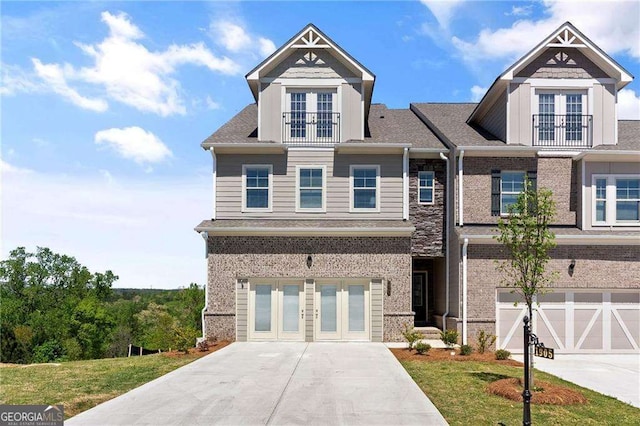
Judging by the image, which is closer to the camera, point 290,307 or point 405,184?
point 290,307

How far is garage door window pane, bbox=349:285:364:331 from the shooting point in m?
18.0

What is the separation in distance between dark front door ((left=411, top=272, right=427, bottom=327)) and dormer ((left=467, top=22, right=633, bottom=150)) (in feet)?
22.1

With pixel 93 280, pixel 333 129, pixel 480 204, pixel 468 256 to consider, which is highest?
pixel 333 129

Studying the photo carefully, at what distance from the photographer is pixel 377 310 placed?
1794 cm

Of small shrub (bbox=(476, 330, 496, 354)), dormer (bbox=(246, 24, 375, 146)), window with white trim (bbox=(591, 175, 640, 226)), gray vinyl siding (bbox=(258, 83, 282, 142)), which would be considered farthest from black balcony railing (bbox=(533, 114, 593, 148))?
gray vinyl siding (bbox=(258, 83, 282, 142))

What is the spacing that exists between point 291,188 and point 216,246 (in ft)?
10.8

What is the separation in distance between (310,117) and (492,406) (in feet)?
39.9

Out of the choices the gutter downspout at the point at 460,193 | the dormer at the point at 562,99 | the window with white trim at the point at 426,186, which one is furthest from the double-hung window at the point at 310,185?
the dormer at the point at 562,99

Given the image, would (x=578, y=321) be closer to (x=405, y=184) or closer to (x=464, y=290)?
(x=464, y=290)

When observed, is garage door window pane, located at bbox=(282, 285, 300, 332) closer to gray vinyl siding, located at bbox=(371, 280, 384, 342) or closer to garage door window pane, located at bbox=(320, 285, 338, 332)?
garage door window pane, located at bbox=(320, 285, 338, 332)

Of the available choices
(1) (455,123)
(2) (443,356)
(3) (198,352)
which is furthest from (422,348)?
(1) (455,123)

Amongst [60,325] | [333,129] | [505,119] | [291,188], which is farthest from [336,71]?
[60,325]

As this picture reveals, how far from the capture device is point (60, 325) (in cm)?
4934

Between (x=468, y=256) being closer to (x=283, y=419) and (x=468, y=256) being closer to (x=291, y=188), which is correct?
(x=291, y=188)
